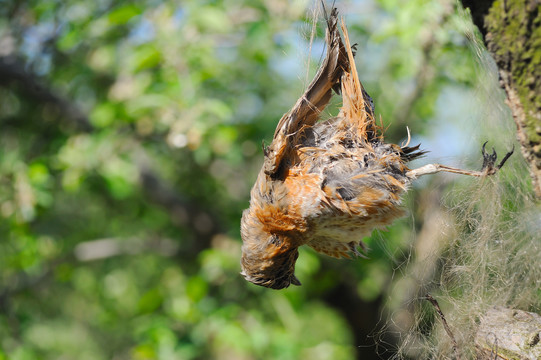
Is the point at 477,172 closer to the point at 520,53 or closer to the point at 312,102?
the point at 312,102

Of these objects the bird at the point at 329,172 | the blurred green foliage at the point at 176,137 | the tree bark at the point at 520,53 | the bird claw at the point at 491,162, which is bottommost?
the blurred green foliage at the point at 176,137

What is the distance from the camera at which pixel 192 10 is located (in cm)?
443

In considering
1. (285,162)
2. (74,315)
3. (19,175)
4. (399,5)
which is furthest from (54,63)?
(74,315)

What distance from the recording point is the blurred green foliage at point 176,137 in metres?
4.49

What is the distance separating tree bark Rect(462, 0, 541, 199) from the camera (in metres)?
1.39

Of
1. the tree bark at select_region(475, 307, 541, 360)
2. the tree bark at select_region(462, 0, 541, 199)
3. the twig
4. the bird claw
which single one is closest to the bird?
the bird claw

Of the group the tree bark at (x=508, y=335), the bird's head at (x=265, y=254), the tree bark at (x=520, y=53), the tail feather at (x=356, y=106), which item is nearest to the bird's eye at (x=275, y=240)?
the bird's head at (x=265, y=254)

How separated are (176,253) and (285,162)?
541cm

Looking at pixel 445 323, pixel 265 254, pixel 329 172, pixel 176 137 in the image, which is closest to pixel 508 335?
pixel 445 323

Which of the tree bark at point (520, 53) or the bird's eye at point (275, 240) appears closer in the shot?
the tree bark at point (520, 53)

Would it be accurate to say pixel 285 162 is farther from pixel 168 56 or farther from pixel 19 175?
pixel 19 175

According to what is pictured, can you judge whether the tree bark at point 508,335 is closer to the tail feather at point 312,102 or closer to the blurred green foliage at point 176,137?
the tail feather at point 312,102

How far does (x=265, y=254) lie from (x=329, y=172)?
19.8 inches

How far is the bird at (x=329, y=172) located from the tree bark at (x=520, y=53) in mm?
830
